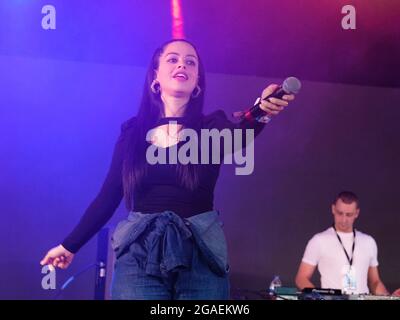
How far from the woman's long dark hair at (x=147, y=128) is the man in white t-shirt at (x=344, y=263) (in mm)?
682

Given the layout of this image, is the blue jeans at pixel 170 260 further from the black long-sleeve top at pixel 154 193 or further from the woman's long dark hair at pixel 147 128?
the woman's long dark hair at pixel 147 128

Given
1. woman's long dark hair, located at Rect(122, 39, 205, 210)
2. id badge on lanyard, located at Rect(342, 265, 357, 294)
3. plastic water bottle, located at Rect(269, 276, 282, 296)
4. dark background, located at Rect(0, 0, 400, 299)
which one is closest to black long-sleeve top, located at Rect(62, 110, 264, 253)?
woman's long dark hair, located at Rect(122, 39, 205, 210)

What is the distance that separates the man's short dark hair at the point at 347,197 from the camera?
239 cm

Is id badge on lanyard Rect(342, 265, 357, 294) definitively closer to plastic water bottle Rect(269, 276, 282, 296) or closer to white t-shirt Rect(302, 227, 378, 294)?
white t-shirt Rect(302, 227, 378, 294)

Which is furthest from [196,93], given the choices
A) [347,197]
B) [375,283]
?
[375,283]

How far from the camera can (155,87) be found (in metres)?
2.18

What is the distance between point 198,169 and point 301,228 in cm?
61

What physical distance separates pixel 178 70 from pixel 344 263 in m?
1.05

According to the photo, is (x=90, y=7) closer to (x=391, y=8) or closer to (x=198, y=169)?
(x=198, y=169)

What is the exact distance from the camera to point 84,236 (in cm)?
212

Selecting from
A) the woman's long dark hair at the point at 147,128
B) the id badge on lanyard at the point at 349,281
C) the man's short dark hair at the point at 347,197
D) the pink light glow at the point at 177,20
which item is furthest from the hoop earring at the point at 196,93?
the id badge on lanyard at the point at 349,281

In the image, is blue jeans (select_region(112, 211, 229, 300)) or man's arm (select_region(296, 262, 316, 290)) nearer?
blue jeans (select_region(112, 211, 229, 300))

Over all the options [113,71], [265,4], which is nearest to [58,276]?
[113,71]

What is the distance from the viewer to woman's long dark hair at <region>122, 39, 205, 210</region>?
2.03 m
